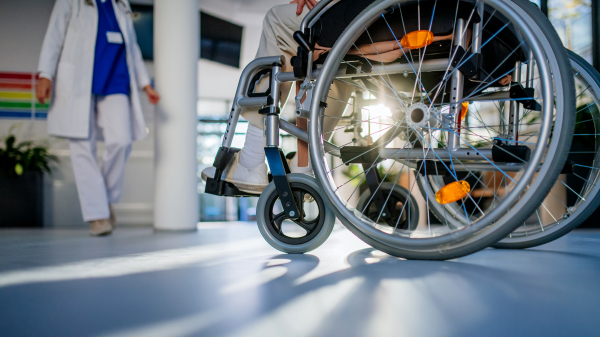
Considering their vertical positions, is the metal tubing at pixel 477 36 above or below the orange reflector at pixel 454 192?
above

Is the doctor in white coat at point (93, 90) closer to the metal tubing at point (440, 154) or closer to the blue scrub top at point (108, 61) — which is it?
the blue scrub top at point (108, 61)

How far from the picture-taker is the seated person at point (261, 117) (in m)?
1.08

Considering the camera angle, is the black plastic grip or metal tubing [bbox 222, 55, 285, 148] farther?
metal tubing [bbox 222, 55, 285, 148]

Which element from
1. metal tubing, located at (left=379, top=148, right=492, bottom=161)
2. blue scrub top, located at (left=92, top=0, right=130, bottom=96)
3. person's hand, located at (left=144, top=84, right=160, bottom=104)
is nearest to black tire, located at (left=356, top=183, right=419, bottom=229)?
metal tubing, located at (left=379, top=148, right=492, bottom=161)

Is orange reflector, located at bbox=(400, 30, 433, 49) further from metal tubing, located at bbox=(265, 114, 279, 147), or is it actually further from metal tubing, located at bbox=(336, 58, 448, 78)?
metal tubing, located at bbox=(265, 114, 279, 147)

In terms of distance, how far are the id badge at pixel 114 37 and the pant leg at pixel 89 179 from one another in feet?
1.30

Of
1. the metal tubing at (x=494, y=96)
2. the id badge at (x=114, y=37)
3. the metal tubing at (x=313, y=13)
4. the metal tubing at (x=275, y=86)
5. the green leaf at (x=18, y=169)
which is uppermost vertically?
the id badge at (x=114, y=37)

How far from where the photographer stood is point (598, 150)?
3.52 feet

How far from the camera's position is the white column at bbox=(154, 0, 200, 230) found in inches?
80.0

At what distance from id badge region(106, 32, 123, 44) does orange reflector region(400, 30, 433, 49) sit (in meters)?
1.60

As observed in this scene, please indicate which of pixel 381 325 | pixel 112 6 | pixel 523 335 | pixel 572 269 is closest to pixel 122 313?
pixel 381 325

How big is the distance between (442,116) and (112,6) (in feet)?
6.04

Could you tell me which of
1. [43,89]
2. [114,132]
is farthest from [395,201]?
[43,89]

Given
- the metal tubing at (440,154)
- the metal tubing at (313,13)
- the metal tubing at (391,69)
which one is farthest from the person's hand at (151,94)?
the metal tubing at (440,154)
